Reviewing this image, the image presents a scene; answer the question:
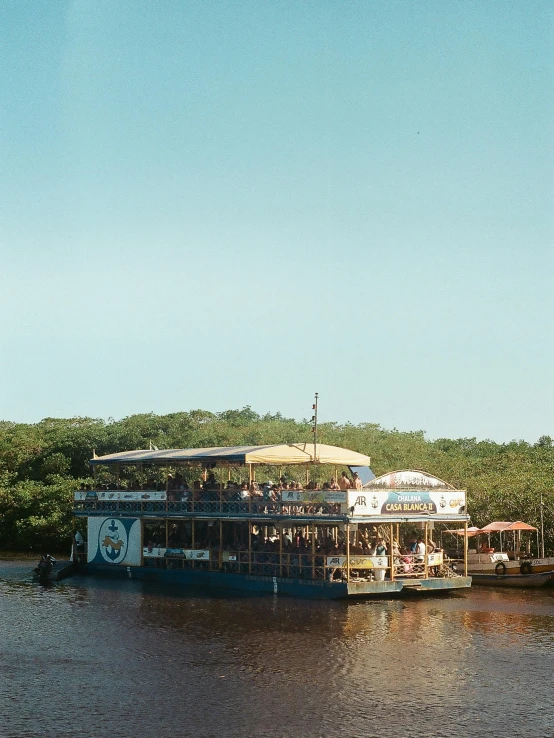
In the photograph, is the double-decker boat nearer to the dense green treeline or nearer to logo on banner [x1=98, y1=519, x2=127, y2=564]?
logo on banner [x1=98, y1=519, x2=127, y2=564]

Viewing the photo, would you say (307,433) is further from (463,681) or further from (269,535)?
(463,681)

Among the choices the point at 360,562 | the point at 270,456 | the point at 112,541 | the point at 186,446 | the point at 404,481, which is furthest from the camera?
the point at 186,446

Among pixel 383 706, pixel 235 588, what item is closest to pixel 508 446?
pixel 235 588

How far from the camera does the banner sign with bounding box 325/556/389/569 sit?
3403 centimetres

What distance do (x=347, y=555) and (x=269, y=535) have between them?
605 cm

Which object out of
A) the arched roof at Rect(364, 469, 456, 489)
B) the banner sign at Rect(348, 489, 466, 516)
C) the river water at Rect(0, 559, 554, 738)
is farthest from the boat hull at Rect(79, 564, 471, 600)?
the arched roof at Rect(364, 469, 456, 489)

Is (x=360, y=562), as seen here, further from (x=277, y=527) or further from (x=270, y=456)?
(x=270, y=456)

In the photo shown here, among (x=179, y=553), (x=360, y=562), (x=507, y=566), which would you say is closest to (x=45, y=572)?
(x=179, y=553)

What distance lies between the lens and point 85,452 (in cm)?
6725

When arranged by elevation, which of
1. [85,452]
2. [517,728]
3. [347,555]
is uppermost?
[85,452]

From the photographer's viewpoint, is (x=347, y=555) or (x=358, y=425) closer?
(x=347, y=555)

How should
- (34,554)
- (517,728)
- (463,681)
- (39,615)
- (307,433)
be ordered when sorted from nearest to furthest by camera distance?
1. (517,728)
2. (463,681)
3. (39,615)
4. (34,554)
5. (307,433)

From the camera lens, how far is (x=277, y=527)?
121 ft

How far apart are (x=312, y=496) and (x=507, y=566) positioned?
1088cm
